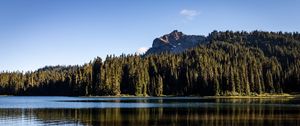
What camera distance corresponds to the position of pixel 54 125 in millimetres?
57188

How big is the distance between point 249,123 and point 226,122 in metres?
3.24

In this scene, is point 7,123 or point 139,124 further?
point 7,123

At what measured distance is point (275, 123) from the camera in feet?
189

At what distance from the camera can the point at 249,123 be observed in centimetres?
5822

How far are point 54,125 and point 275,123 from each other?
1115 inches

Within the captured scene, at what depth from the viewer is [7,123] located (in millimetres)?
60719

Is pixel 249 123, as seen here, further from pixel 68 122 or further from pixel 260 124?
pixel 68 122

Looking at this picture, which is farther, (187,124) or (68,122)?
(68,122)

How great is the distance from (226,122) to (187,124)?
20.3 feet

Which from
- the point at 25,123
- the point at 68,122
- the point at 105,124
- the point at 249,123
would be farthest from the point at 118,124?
the point at 249,123

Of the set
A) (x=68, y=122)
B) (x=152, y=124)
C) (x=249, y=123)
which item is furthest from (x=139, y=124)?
(x=249, y=123)

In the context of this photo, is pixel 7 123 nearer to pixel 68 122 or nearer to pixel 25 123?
pixel 25 123

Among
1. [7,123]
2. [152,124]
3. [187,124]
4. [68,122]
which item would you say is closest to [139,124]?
[152,124]

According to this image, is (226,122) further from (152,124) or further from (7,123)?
(7,123)
